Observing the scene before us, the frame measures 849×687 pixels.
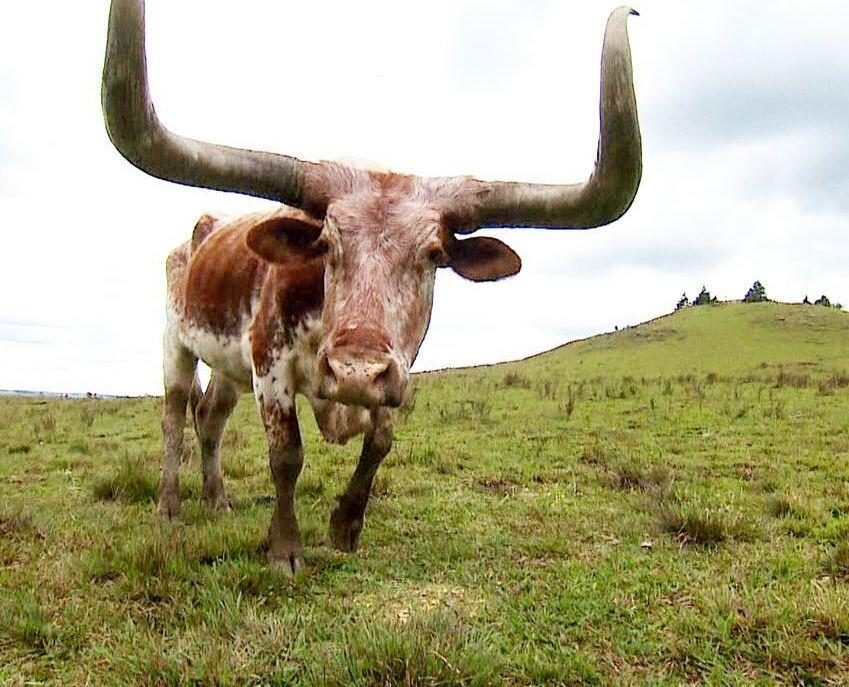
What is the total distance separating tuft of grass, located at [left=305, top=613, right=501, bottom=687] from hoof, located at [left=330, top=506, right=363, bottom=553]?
5.72 ft

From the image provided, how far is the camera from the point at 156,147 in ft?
12.6

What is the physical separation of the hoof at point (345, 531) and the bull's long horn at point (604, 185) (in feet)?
6.60

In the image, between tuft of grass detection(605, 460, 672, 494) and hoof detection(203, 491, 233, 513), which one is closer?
hoof detection(203, 491, 233, 513)

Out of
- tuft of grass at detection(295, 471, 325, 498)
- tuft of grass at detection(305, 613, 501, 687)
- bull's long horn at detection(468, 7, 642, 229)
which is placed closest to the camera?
tuft of grass at detection(305, 613, 501, 687)

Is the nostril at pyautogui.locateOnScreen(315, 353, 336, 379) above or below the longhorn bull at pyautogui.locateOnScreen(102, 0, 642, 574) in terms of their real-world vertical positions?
below

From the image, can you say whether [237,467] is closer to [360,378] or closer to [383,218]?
[383,218]

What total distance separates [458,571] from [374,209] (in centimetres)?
208

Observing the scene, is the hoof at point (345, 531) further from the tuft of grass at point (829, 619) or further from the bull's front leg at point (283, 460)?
the tuft of grass at point (829, 619)

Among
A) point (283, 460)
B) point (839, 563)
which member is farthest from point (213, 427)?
point (839, 563)

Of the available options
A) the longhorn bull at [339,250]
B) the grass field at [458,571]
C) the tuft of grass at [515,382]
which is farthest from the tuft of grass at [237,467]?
the tuft of grass at [515,382]

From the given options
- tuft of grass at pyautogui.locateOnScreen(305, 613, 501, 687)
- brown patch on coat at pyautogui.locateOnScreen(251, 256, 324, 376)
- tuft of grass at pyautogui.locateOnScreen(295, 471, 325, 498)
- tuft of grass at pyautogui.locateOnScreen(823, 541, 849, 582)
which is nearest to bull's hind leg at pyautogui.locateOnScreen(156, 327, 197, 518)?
tuft of grass at pyautogui.locateOnScreen(295, 471, 325, 498)

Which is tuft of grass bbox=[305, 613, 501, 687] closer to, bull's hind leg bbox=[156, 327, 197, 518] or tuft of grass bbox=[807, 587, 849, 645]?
tuft of grass bbox=[807, 587, 849, 645]

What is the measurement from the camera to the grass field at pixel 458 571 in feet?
9.96

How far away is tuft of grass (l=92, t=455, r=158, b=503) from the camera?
6535 mm
